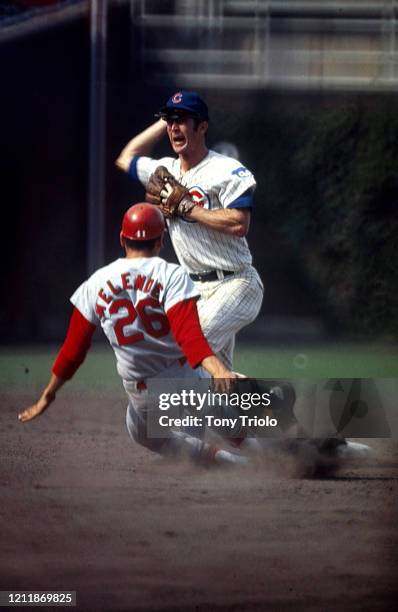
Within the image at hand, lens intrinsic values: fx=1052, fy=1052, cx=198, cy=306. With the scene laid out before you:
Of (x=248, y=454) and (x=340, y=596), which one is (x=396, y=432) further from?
(x=340, y=596)

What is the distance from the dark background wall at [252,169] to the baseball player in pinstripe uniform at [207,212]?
128 mm

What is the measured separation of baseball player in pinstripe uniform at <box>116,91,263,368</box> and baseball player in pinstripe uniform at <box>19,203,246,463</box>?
25 cm

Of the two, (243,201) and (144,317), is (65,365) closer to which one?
(144,317)

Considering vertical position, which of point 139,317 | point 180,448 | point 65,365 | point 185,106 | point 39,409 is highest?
point 185,106

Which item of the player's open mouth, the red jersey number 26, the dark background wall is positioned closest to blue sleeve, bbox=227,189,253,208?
the player's open mouth

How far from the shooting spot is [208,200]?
117 inches

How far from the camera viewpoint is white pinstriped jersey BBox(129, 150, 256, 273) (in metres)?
2.95

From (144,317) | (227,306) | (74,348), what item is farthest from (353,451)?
(74,348)

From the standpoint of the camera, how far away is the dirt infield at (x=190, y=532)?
2.16 m

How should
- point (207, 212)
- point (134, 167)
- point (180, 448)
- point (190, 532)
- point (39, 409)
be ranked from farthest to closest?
1. point (134, 167)
2. point (207, 212)
3. point (180, 448)
4. point (39, 409)
5. point (190, 532)

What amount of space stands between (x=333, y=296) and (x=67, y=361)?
2.07 m

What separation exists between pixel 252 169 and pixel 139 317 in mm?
2122

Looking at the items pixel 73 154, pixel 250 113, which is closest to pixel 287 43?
pixel 250 113

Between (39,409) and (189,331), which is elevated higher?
(189,331)
